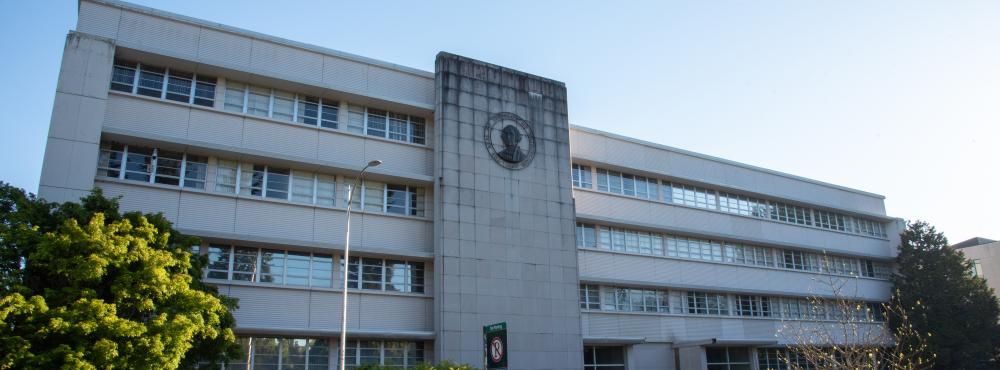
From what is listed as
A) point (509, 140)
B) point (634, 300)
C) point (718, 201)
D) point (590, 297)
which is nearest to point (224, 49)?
point (509, 140)

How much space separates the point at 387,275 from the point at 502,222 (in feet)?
17.3

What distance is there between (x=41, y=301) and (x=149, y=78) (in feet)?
39.5

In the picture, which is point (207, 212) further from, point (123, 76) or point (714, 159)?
point (714, 159)

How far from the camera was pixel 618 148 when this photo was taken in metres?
39.5

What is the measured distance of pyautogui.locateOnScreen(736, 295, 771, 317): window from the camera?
42.6m

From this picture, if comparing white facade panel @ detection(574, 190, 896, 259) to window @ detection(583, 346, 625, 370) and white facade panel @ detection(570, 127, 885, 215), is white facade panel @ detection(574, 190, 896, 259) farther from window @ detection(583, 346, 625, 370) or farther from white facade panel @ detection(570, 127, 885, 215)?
window @ detection(583, 346, 625, 370)

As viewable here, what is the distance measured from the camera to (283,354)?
1088 inches

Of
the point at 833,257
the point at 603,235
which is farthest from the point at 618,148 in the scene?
the point at 833,257

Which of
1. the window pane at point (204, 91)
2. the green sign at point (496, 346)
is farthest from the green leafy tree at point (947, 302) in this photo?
the window pane at point (204, 91)

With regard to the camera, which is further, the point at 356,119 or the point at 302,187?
the point at 356,119

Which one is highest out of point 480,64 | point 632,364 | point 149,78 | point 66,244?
point 480,64

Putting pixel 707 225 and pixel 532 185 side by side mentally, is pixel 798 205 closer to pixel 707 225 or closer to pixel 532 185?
pixel 707 225

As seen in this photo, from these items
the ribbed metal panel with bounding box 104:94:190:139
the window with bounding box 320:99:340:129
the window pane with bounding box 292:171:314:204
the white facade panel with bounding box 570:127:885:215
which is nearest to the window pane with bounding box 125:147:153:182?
the ribbed metal panel with bounding box 104:94:190:139

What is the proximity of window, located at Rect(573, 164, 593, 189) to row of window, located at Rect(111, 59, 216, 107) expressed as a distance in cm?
1710
